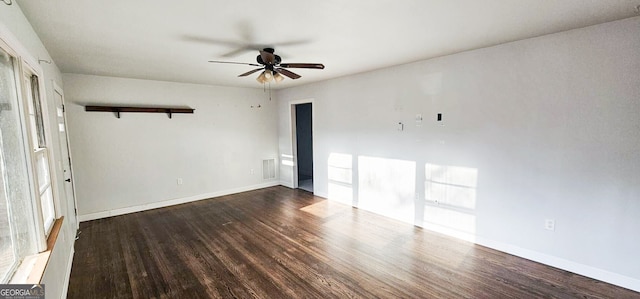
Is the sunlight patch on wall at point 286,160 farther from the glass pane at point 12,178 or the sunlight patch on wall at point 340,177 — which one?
the glass pane at point 12,178

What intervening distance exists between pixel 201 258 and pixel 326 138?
3.11 meters

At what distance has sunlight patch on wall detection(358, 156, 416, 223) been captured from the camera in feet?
13.4

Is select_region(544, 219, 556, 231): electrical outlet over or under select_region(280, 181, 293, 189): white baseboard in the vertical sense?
over

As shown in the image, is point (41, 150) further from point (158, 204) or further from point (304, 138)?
point (304, 138)

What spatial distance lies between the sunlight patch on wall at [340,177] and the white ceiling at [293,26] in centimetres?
207

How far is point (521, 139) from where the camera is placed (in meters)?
2.97

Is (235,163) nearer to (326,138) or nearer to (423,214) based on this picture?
(326,138)

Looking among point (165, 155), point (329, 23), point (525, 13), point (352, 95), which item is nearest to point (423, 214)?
point (352, 95)

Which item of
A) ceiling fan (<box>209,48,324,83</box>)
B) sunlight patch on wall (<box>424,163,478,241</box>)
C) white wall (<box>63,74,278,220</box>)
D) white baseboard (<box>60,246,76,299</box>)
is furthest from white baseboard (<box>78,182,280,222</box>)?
sunlight patch on wall (<box>424,163,478,241</box>)

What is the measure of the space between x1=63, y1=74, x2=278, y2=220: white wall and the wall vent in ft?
0.40

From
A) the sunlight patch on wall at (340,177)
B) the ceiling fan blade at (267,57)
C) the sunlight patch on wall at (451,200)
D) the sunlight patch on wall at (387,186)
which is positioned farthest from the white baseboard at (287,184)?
the ceiling fan blade at (267,57)

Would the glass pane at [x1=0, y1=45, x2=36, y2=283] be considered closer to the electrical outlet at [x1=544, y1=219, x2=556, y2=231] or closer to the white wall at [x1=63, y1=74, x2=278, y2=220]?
the white wall at [x1=63, y1=74, x2=278, y2=220]

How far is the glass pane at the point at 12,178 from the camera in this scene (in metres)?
1.49

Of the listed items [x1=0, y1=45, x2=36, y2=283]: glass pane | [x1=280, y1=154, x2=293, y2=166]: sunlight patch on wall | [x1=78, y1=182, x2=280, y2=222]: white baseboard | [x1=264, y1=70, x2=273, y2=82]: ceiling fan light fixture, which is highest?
[x1=264, y1=70, x2=273, y2=82]: ceiling fan light fixture
